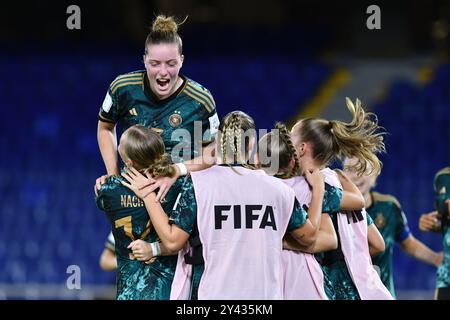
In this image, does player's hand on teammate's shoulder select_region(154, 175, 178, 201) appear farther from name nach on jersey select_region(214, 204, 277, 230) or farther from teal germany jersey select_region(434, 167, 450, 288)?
teal germany jersey select_region(434, 167, 450, 288)

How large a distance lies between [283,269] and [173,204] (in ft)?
1.86

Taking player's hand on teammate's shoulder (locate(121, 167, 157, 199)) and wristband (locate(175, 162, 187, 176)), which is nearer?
player's hand on teammate's shoulder (locate(121, 167, 157, 199))

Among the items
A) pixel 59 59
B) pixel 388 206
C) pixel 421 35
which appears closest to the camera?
pixel 388 206

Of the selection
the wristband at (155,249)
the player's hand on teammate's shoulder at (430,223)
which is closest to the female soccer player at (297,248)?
the wristband at (155,249)

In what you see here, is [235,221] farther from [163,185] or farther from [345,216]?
[345,216]

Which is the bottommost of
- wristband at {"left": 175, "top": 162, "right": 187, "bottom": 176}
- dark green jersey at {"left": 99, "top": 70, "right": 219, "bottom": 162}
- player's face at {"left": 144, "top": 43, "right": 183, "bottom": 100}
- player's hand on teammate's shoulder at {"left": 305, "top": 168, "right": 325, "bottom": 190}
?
player's hand on teammate's shoulder at {"left": 305, "top": 168, "right": 325, "bottom": 190}

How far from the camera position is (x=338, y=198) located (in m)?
3.96

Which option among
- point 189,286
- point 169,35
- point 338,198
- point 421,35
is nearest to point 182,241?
point 189,286

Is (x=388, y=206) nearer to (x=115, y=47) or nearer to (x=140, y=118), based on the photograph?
(x=140, y=118)

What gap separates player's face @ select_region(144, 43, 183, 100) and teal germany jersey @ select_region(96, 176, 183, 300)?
2.33ft

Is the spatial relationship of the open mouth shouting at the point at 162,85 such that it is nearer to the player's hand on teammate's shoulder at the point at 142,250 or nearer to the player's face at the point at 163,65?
→ the player's face at the point at 163,65

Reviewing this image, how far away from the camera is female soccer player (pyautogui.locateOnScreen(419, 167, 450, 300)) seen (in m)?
5.19

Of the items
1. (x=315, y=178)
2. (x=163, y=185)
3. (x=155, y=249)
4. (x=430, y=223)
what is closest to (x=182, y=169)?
(x=163, y=185)

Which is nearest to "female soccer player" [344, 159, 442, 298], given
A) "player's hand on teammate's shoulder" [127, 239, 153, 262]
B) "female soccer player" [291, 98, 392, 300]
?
"female soccer player" [291, 98, 392, 300]
